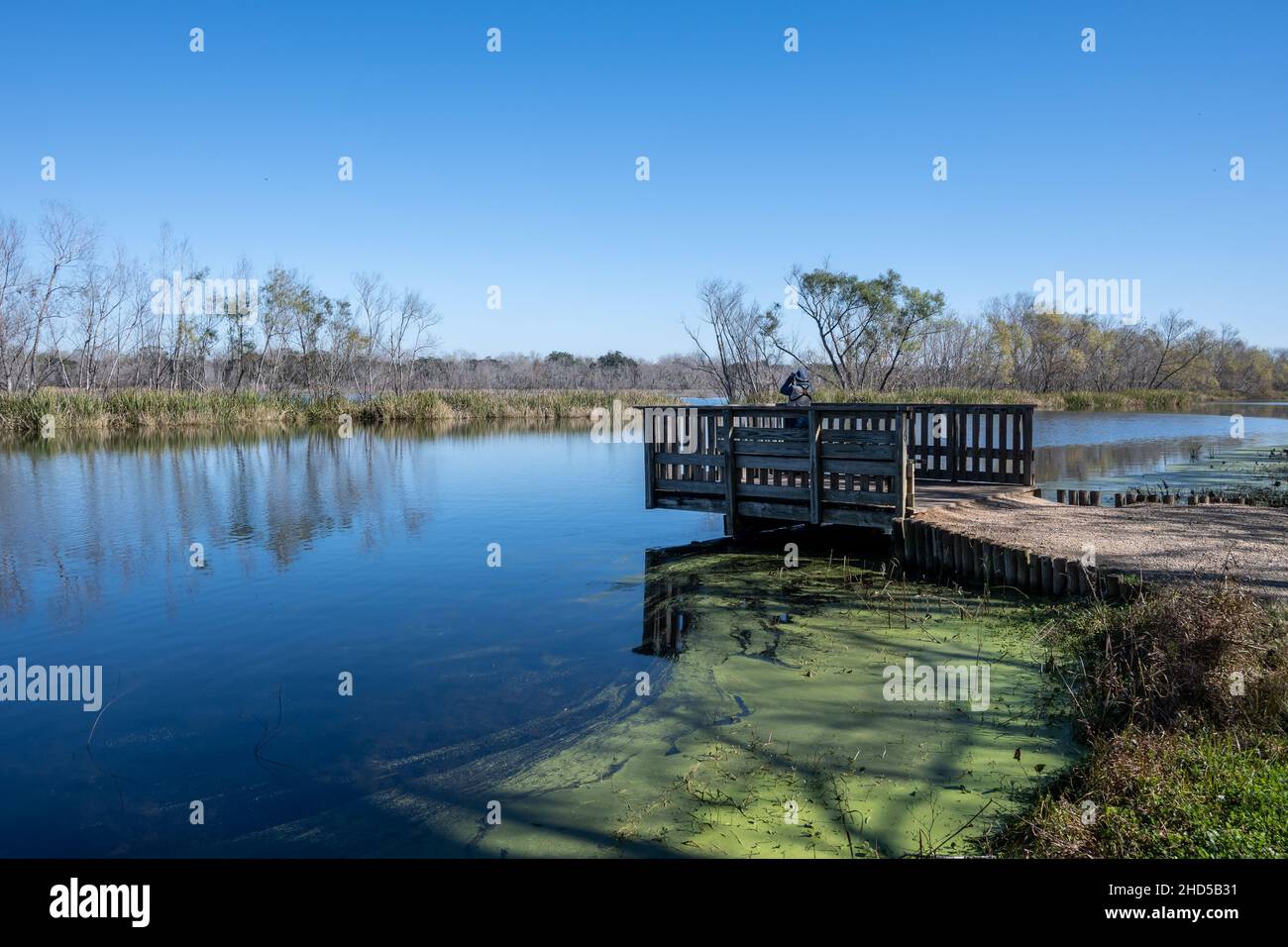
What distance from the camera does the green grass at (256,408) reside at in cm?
3522

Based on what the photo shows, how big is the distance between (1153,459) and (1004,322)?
166 ft

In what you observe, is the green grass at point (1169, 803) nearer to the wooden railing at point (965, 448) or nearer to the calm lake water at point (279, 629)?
the calm lake water at point (279, 629)

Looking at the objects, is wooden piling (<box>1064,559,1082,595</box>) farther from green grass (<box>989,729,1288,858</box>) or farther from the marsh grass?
green grass (<box>989,729,1288,858</box>)

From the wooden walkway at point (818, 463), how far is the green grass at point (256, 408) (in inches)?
1282

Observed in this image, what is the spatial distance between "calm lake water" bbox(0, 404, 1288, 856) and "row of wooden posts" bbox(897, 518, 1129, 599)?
3.81m

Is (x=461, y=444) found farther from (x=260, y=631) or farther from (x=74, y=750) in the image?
(x=74, y=750)

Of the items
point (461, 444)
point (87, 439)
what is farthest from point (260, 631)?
point (87, 439)

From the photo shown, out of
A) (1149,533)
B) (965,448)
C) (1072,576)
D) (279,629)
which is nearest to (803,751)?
(1072,576)

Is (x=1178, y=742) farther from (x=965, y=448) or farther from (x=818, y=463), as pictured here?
(x=965, y=448)

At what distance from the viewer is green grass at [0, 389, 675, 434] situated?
35.2 meters

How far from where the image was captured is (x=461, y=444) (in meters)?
33.4

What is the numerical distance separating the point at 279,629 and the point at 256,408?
35929 mm

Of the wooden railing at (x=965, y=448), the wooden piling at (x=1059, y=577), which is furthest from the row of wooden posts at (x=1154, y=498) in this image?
the wooden piling at (x=1059, y=577)

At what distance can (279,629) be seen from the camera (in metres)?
9.50
